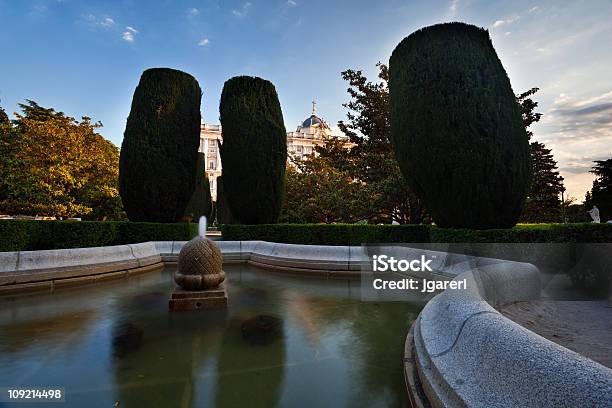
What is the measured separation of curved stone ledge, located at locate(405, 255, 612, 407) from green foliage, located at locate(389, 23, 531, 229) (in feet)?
20.1

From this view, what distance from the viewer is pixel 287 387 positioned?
2789 millimetres

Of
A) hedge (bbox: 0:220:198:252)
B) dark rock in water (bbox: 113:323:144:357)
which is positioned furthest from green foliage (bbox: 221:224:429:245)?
Answer: dark rock in water (bbox: 113:323:144:357)

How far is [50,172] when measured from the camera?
56.9ft

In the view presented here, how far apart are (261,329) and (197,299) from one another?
156cm

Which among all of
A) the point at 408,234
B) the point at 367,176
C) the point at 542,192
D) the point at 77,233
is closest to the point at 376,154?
the point at 367,176

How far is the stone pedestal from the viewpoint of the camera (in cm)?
529

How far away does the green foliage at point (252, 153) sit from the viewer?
Result: 1458 centimetres

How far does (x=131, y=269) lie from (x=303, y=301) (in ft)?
17.3

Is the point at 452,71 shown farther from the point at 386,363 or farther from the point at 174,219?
the point at 174,219

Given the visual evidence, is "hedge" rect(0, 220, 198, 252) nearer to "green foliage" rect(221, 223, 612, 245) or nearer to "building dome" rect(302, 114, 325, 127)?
"green foliage" rect(221, 223, 612, 245)

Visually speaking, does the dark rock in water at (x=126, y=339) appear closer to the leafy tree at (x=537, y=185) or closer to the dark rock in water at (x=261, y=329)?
the dark rock in water at (x=261, y=329)

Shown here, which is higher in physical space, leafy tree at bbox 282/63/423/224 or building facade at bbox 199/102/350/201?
building facade at bbox 199/102/350/201

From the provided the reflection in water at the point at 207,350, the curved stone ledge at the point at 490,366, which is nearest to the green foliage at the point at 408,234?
the reflection in water at the point at 207,350

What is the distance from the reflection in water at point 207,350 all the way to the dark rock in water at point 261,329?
0.04 feet
